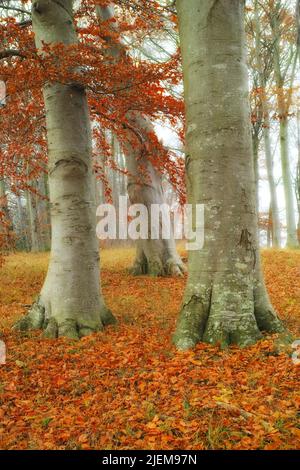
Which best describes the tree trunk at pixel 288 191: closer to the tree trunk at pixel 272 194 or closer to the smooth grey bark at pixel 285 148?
the smooth grey bark at pixel 285 148

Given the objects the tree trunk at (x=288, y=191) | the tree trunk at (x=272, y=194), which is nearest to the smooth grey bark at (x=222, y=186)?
the tree trunk at (x=288, y=191)

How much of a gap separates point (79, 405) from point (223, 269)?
1.96 meters

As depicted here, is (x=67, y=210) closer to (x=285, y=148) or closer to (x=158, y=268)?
(x=158, y=268)

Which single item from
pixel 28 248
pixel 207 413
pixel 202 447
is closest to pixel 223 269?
pixel 207 413

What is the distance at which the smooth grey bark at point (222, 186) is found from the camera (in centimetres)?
389

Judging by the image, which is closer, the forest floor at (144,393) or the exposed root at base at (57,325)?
the forest floor at (144,393)

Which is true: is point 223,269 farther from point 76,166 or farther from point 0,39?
point 0,39

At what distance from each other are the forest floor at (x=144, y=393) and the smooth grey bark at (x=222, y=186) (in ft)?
1.00

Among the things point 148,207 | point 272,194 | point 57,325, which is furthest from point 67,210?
point 272,194

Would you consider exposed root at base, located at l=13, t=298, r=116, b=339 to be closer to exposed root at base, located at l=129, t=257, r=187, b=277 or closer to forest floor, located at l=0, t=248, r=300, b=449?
forest floor, located at l=0, t=248, r=300, b=449

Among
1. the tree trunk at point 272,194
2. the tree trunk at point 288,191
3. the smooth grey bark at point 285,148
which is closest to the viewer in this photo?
the smooth grey bark at point 285,148

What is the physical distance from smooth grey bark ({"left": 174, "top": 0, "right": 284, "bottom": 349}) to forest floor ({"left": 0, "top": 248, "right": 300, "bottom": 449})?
30cm

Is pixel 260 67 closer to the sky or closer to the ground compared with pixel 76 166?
closer to the sky

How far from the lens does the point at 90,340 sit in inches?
182
